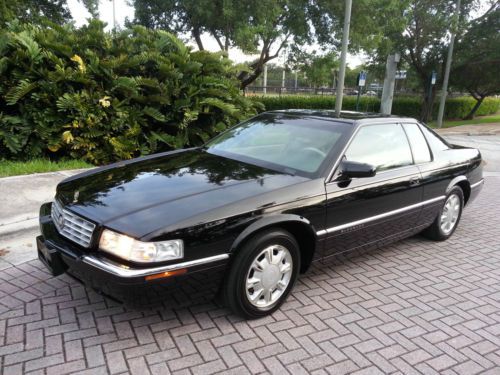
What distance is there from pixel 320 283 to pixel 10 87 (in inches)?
234

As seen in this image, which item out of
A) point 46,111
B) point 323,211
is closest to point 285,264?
point 323,211

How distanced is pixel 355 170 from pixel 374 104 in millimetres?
22172

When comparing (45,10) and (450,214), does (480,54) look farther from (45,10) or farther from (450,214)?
(45,10)

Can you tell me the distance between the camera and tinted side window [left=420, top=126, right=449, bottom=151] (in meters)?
4.78

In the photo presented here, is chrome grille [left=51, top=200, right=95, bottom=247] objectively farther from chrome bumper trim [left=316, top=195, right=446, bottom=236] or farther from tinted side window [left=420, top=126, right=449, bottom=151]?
tinted side window [left=420, top=126, right=449, bottom=151]

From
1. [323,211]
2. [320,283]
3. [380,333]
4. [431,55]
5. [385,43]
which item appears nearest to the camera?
[380,333]

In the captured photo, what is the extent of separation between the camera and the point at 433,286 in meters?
3.91

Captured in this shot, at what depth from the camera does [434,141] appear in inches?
191

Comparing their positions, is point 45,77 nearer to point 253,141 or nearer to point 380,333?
point 253,141

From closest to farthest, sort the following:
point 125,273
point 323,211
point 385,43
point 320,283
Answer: point 125,273 < point 323,211 < point 320,283 < point 385,43

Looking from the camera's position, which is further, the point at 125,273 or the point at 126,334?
the point at 126,334

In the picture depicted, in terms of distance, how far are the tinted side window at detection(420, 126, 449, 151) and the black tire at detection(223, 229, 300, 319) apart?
241 centimetres

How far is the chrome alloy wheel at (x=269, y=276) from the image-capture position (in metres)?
3.08

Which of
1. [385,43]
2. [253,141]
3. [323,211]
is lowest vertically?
[323,211]
